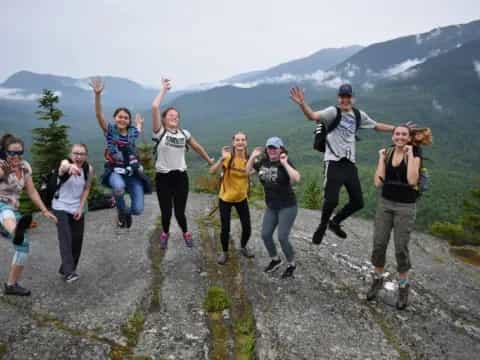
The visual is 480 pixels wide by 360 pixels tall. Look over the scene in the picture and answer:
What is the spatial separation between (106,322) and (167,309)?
100cm

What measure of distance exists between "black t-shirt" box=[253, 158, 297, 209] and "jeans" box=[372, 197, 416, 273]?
1563mm

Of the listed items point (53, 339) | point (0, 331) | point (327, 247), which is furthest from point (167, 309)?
point (327, 247)

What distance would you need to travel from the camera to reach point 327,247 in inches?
379

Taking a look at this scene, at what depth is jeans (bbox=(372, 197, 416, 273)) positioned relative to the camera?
6047mm

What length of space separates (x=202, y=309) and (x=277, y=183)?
2608 mm

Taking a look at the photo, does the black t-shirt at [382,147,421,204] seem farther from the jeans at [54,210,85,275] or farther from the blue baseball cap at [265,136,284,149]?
the jeans at [54,210,85,275]

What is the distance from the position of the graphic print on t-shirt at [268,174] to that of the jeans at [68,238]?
140 inches

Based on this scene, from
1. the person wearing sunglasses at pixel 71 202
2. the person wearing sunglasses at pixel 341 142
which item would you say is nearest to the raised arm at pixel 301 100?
the person wearing sunglasses at pixel 341 142

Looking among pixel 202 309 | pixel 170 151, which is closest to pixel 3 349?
pixel 202 309

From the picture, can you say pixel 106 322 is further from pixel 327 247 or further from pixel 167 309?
pixel 327 247

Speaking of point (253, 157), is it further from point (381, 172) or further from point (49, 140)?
point (49, 140)

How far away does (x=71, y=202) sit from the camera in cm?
654

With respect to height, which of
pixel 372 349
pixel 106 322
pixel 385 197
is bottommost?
pixel 372 349

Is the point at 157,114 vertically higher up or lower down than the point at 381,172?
higher up
